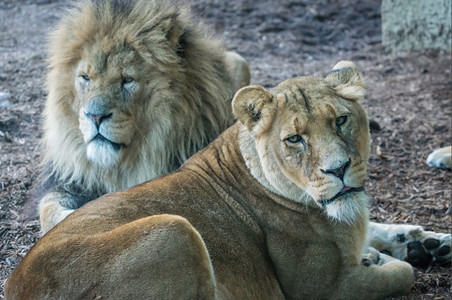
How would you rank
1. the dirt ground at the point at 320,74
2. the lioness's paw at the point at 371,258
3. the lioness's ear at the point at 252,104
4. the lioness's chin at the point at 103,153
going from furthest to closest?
the dirt ground at the point at 320,74 → the lioness's chin at the point at 103,153 → the lioness's paw at the point at 371,258 → the lioness's ear at the point at 252,104

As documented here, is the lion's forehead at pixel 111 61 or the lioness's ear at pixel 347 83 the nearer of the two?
the lioness's ear at pixel 347 83

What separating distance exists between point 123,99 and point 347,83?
169 cm

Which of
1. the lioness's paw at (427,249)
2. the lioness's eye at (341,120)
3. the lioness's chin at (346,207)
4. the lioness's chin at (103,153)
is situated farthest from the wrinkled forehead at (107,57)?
the lioness's paw at (427,249)

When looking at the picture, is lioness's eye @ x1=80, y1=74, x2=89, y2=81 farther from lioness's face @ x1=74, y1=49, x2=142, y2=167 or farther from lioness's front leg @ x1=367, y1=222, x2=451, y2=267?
lioness's front leg @ x1=367, y1=222, x2=451, y2=267

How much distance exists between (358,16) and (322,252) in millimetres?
8203

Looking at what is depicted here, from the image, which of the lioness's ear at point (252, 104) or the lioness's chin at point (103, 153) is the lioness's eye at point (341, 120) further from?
the lioness's chin at point (103, 153)

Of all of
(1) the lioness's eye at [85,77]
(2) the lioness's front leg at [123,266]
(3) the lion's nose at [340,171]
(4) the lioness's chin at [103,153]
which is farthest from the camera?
(1) the lioness's eye at [85,77]

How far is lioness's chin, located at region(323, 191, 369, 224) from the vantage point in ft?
13.6

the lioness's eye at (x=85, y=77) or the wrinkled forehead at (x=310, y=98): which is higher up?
the wrinkled forehead at (x=310, y=98)

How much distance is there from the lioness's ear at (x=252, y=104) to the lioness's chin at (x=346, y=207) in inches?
25.8

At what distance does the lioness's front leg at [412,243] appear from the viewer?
5055 millimetres

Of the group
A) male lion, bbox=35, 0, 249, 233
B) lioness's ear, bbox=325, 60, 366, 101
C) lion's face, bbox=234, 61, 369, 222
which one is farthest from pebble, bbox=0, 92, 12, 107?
lioness's ear, bbox=325, 60, 366, 101

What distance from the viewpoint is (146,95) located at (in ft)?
18.1

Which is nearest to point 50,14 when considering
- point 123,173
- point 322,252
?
point 123,173
